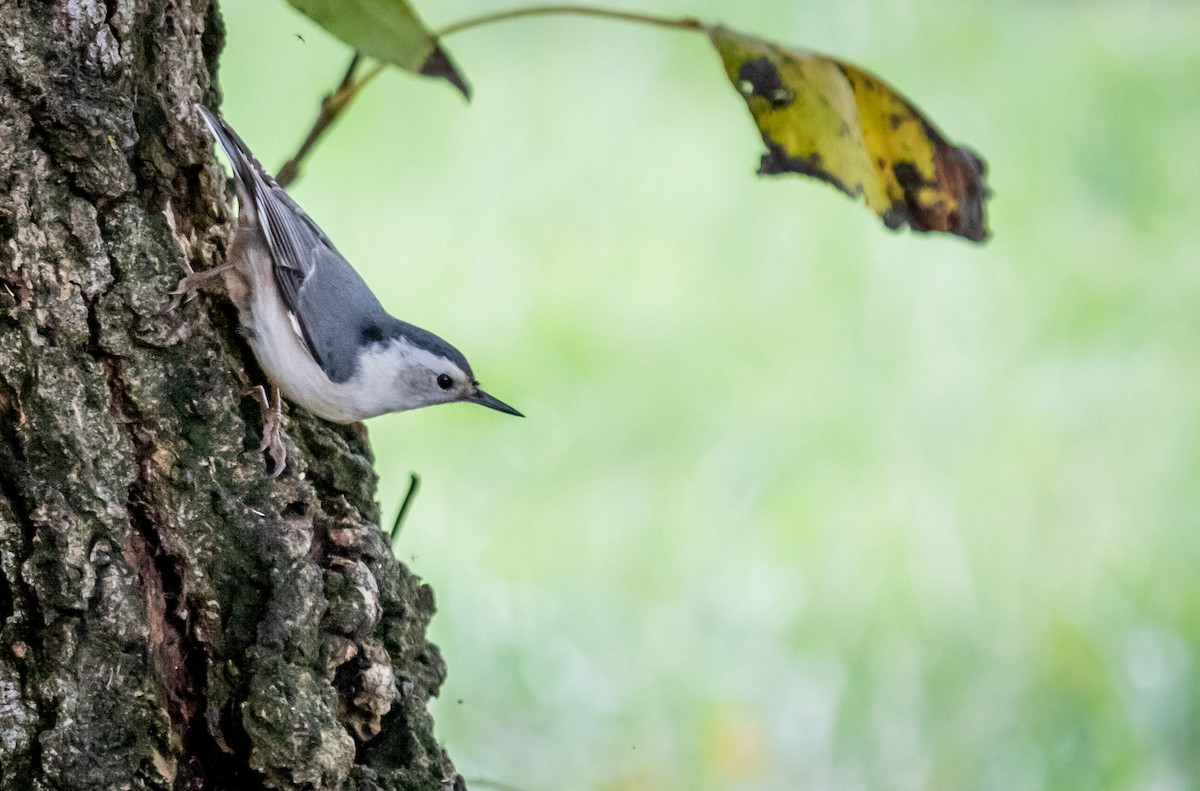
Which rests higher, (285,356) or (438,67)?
(438,67)

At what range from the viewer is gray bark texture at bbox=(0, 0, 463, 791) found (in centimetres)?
153

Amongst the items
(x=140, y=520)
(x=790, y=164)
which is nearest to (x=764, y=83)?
(x=790, y=164)

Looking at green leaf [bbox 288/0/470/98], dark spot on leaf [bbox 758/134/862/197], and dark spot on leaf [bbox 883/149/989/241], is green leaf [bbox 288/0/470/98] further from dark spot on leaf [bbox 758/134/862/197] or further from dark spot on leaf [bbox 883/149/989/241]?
dark spot on leaf [bbox 883/149/989/241]

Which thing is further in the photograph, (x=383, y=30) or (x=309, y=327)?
(x=309, y=327)

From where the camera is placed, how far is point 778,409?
4164mm

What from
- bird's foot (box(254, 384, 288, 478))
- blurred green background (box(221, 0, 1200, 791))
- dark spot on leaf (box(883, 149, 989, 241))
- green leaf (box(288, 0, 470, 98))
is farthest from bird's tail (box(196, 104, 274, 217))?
blurred green background (box(221, 0, 1200, 791))

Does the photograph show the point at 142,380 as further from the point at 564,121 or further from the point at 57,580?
the point at 564,121

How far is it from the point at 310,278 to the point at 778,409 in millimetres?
2212

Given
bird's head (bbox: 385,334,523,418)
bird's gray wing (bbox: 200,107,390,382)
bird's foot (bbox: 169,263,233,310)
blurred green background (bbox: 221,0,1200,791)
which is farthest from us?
blurred green background (bbox: 221,0,1200,791)

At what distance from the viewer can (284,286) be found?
2.10m

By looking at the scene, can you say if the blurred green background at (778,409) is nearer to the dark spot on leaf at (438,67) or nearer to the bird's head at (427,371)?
the bird's head at (427,371)

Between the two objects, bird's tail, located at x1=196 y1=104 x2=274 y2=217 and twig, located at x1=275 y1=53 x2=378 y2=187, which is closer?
bird's tail, located at x1=196 y1=104 x2=274 y2=217

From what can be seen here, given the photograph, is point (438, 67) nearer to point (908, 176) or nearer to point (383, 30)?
point (383, 30)

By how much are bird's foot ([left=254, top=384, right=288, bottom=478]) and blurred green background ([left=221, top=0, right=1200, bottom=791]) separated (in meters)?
1.60
